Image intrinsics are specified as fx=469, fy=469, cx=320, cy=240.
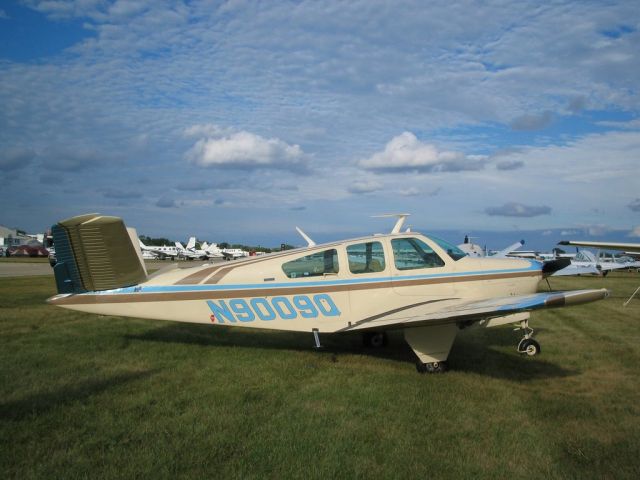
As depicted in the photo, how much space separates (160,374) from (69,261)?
89.0 inches

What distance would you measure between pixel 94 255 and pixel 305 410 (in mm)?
4033

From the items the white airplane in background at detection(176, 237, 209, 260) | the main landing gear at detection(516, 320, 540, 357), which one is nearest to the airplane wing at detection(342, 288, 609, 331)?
the main landing gear at detection(516, 320, 540, 357)

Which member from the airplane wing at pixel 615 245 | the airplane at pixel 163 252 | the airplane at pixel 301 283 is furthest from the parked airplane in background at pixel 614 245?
the airplane at pixel 163 252

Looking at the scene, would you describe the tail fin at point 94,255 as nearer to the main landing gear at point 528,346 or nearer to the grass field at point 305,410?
the grass field at point 305,410

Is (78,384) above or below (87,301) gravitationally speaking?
below

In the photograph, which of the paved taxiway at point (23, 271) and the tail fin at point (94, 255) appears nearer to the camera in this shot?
the tail fin at point (94, 255)

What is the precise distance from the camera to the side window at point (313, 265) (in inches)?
275

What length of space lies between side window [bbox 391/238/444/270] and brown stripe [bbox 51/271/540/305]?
0.24 metres

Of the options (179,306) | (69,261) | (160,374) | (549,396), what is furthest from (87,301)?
(549,396)

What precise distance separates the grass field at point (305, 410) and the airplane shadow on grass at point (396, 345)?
6 cm

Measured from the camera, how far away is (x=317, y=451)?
3.98 m

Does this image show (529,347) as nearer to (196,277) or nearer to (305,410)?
(305,410)

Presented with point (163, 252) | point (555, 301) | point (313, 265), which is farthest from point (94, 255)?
point (163, 252)

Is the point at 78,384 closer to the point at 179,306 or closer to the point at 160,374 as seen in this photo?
the point at 160,374
